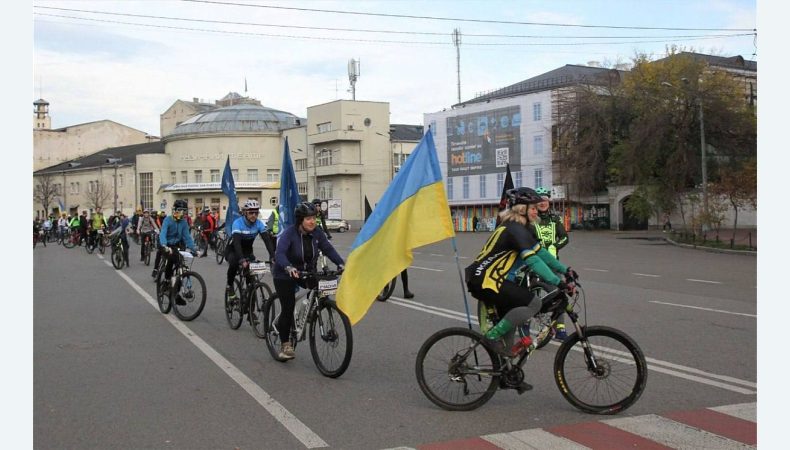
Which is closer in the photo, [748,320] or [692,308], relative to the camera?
[748,320]

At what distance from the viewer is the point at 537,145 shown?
64.0m

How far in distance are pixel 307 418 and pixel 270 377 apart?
1.65m

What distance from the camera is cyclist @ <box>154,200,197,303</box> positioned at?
1230cm

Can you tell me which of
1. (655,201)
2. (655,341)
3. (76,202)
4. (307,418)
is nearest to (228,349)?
(307,418)

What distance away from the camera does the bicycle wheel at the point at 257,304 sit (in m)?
10.4

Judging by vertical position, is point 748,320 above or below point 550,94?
below

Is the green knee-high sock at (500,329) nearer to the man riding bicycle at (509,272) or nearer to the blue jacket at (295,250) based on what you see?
the man riding bicycle at (509,272)

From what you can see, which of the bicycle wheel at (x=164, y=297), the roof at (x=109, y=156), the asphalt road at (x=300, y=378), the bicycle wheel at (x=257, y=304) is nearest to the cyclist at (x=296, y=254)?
the asphalt road at (x=300, y=378)

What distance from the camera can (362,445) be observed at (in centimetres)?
556

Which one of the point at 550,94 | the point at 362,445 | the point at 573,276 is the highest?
the point at 550,94

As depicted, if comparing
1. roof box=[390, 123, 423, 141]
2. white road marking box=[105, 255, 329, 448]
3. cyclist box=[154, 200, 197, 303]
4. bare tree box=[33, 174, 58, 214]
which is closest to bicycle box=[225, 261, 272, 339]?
white road marking box=[105, 255, 329, 448]

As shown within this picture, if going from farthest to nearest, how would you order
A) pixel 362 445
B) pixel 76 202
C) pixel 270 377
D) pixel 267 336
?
pixel 76 202 < pixel 267 336 < pixel 270 377 < pixel 362 445

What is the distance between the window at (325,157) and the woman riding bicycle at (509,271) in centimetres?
7826

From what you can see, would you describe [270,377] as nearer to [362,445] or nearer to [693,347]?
[362,445]
